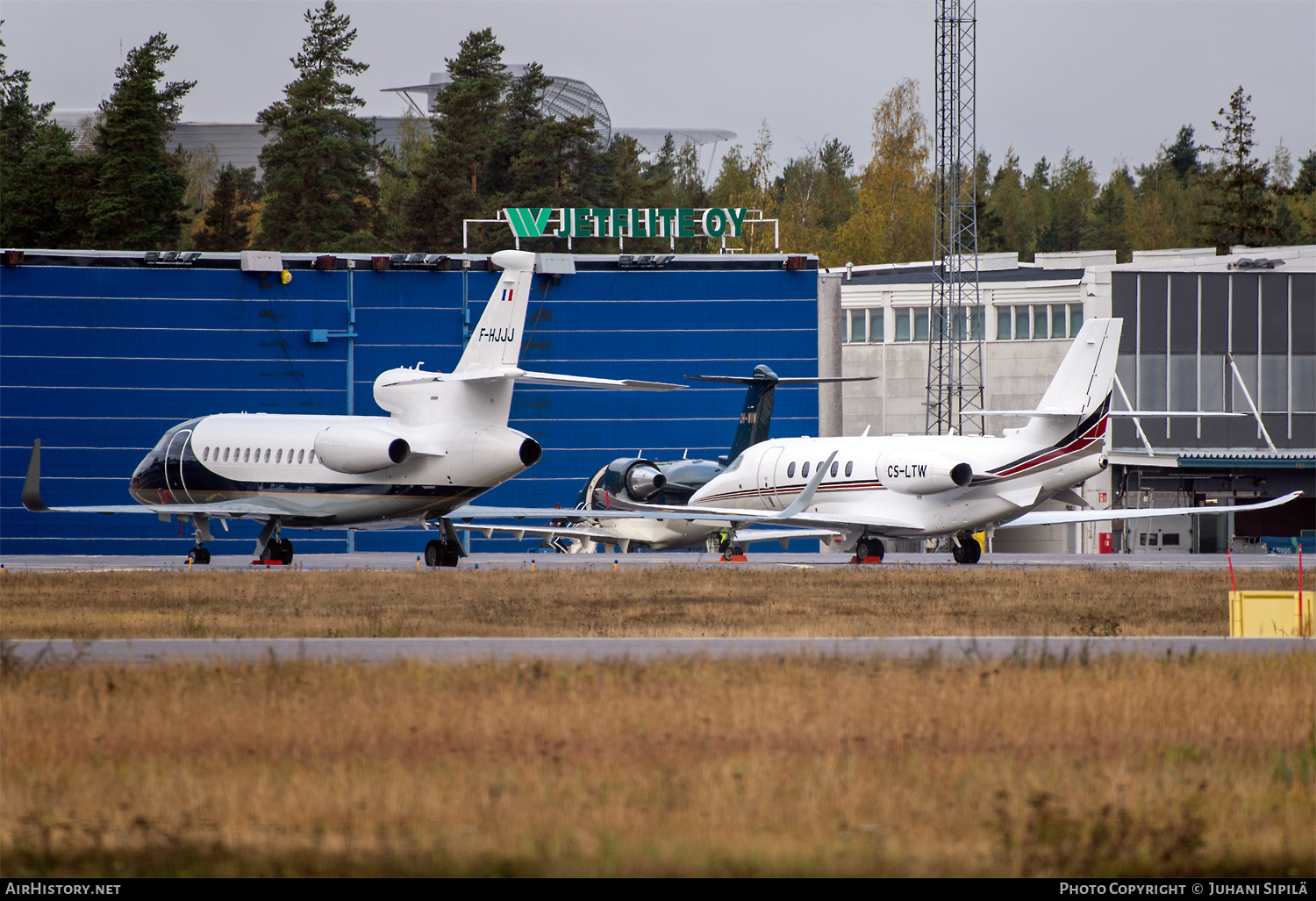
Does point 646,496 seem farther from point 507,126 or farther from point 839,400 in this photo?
point 507,126

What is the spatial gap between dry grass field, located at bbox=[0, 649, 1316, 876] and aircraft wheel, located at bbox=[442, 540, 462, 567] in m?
21.8

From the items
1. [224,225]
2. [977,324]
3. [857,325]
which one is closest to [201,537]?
[857,325]

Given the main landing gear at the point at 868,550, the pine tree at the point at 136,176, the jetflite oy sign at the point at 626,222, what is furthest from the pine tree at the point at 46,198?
the main landing gear at the point at 868,550

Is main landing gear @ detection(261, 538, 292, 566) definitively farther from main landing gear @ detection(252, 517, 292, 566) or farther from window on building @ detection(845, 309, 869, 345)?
window on building @ detection(845, 309, 869, 345)

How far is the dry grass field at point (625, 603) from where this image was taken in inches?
762

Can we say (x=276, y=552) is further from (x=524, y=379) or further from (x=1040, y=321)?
(x=1040, y=321)

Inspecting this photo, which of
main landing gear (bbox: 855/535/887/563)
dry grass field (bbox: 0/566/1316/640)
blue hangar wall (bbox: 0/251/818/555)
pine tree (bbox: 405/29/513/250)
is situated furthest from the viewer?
pine tree (bbox: 405/29/513/250)

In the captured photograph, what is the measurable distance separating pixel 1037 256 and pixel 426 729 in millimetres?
70915

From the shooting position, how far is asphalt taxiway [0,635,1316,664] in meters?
15.3

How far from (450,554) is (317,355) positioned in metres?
23.4

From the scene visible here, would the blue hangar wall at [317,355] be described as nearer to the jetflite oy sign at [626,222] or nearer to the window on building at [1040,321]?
the jetflite oy sign at [626,222]

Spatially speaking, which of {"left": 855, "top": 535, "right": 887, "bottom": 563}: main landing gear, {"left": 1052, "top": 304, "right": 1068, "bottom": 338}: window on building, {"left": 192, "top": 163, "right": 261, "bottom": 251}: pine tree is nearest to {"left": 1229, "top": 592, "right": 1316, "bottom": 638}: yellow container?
{"left": 855, "top": 535, "right": 887, "bottom": 563}: main landing gear

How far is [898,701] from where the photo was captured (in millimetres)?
12258

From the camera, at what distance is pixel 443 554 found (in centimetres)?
3597
